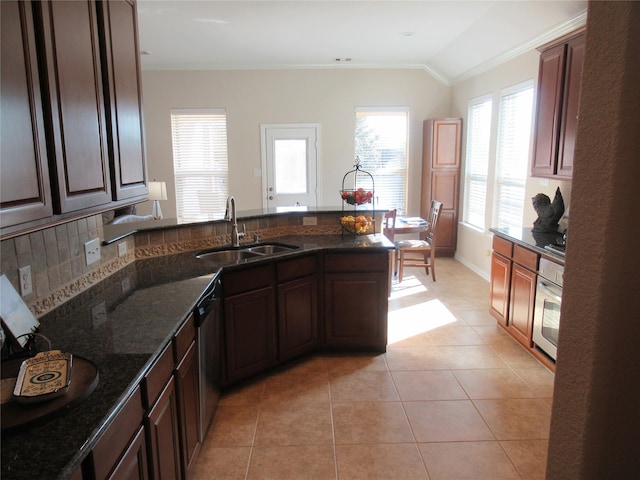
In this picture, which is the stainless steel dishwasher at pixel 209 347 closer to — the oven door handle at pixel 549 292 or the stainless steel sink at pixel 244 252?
the stainless steel sink at pixel 244 252

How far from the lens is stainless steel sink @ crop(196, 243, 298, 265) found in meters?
3.16

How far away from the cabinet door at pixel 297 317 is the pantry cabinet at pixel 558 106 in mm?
2255

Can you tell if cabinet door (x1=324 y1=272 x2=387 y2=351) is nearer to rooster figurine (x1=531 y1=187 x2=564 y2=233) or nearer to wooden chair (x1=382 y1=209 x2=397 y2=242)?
rooster figurine (x1=531 y1=187 x2=564 y2=233)

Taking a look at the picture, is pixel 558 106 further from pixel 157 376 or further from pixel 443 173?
pixel 157 376

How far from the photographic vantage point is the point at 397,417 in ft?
8.71

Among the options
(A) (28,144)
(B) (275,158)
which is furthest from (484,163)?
(A) (28,144)

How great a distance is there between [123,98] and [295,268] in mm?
1604

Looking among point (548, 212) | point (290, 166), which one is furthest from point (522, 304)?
point (290, 166)

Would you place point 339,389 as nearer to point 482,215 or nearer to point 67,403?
point 67,403

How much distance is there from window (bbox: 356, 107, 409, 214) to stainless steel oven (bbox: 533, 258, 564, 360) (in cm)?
386

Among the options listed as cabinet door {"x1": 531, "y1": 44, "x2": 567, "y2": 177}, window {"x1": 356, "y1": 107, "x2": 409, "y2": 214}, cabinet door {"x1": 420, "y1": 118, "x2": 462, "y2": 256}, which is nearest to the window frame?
cabinet door {"x1": 531, "y1": 44, "x2": 567, "y2": 177}

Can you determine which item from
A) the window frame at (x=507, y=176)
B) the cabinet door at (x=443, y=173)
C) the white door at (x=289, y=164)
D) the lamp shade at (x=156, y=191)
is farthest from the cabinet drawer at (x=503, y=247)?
the lamp shade at (x=156, y=191)

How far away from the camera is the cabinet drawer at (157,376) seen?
152 cm

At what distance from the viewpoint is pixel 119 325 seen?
1795 mm
